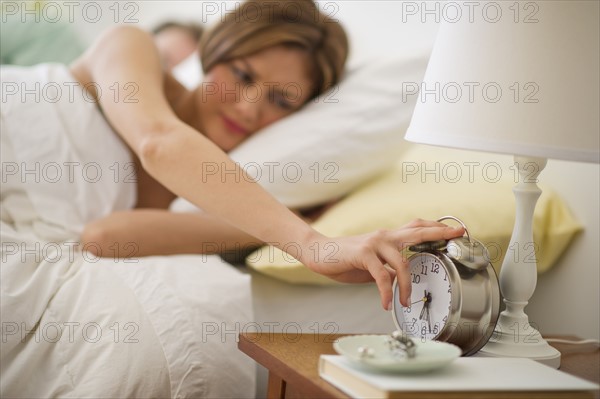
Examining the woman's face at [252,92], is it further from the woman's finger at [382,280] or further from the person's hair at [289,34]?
the woman's finger at [382,280]

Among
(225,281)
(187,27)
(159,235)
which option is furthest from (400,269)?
(187,27)

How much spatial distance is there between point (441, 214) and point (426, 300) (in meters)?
0.45

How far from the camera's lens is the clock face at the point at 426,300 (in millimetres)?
938

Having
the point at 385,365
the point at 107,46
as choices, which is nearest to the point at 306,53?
the point at 107,46

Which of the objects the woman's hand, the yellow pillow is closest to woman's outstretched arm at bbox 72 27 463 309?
the woman's hand

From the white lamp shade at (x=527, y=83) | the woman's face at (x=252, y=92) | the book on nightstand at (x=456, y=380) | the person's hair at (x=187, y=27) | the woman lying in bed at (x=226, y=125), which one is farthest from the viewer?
the person's hair at (x=187, y=27)

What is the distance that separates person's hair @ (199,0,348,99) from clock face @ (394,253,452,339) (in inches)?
35.4

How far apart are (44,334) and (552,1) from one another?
0.84 metres

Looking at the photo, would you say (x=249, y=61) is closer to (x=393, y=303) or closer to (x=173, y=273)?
(x=173, y=273)

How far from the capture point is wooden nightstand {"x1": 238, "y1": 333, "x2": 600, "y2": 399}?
0.81 metres

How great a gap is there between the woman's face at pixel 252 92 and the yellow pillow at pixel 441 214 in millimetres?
331

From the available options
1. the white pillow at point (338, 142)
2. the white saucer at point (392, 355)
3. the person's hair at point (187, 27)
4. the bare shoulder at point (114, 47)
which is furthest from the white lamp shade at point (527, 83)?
the person's hair at point (187, 27)

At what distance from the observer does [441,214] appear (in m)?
1.39

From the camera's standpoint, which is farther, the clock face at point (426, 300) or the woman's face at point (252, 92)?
the woman's face at point (252, 92)
